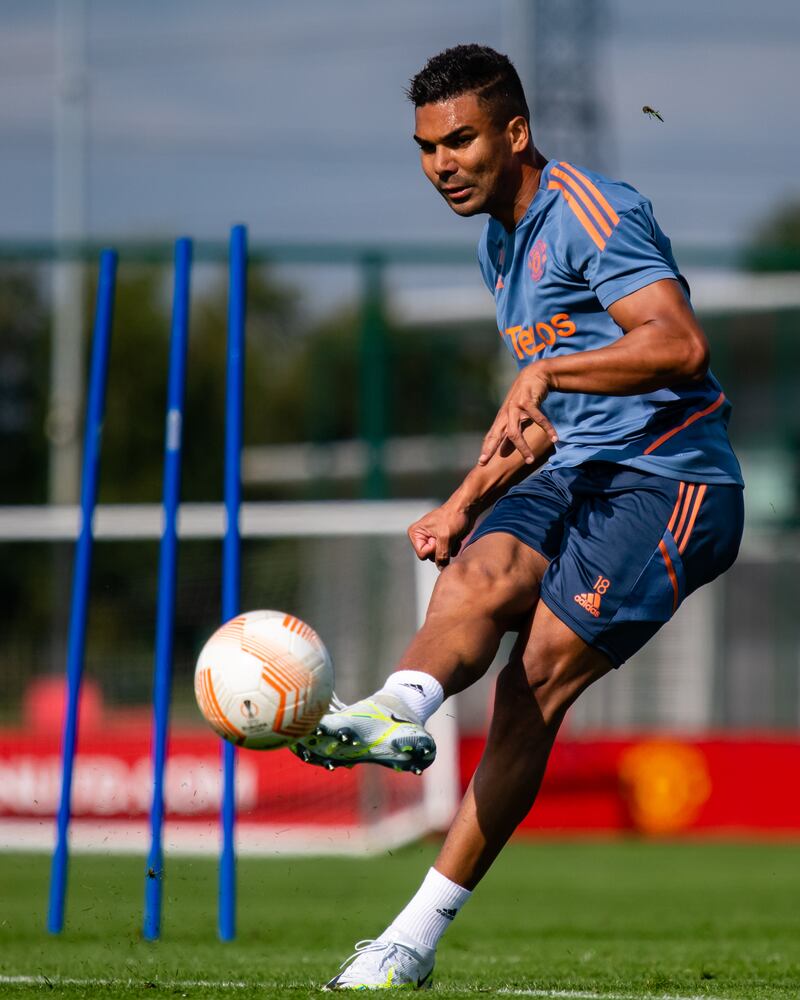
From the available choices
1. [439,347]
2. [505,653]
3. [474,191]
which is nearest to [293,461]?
[439,347]

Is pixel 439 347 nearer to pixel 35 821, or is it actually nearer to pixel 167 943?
pixel 35 821

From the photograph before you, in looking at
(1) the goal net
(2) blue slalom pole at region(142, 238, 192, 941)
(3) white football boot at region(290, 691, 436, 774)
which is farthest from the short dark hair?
(1) the goal net

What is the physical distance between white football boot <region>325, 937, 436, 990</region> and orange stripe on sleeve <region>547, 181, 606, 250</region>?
1.94 metres

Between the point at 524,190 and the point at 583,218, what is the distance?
0.35 meters

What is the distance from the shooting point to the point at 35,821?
11.4 metres

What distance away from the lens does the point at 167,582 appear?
21.0 feet

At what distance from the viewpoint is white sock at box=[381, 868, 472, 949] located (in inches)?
168

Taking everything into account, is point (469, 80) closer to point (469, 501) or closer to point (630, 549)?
point (469, 501)

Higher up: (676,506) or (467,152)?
(467,152)

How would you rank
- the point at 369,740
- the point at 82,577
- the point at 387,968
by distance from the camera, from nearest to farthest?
1. the point at 369,740
2. the point at 387,968
3. the point at 82,577

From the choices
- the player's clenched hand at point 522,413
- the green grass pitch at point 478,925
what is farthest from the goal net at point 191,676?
the player's clenched hand at point 522,413

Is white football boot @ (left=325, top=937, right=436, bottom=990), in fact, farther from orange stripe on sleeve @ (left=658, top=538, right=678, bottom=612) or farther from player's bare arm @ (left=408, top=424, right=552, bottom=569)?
orange stripe on sleeve @ (left=658, top=538, right=678, bottom=612)

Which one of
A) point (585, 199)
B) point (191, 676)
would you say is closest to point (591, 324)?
point (585, 199)

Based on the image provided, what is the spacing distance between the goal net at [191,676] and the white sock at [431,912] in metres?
6.24
